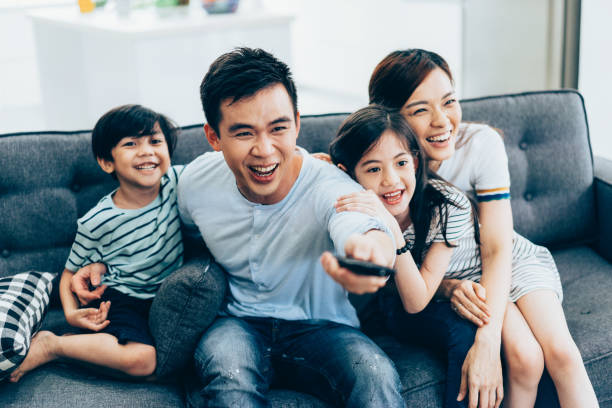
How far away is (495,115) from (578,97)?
1.03 ft

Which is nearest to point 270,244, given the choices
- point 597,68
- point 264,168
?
point 264,168

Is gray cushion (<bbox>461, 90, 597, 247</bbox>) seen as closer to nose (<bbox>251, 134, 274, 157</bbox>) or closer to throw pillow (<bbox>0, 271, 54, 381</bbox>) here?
nose (<bbox>251, 134, 274, 157</bbox>)

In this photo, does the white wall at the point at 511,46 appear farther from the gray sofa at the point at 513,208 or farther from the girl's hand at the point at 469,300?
the girl's hand at the point at 469,300

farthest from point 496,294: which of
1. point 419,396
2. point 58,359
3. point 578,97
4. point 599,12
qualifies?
point 599,12

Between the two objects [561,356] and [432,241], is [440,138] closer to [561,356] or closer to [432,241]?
[432,241]

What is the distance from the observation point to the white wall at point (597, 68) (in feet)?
8.87

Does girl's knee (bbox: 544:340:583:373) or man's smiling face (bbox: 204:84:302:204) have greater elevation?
man's smiling face (bbox: 204:84:302:204)

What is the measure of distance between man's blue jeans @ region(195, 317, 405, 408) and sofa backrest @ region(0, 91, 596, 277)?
58cm

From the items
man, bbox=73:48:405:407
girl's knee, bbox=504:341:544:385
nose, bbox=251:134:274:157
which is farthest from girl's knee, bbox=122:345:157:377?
girl's knee, bbox=504:341:544:385

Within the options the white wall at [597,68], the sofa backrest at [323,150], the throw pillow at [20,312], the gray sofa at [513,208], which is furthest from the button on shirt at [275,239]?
the white wall at [597,68]

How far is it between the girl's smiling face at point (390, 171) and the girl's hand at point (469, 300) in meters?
0.25

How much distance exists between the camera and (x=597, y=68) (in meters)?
2.78

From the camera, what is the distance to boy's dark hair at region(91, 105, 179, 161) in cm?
169

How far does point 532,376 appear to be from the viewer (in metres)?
1.49
